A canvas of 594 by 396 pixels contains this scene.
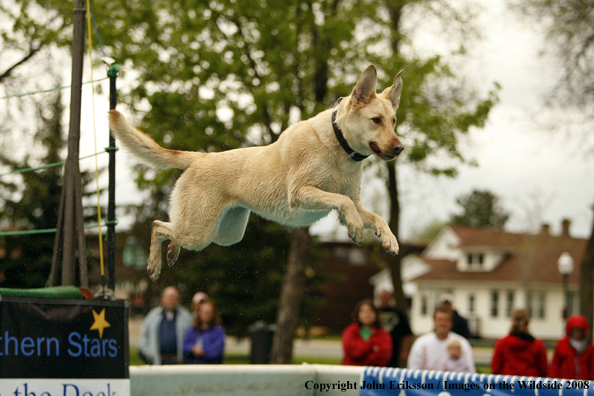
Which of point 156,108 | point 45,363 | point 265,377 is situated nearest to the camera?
point 45,363

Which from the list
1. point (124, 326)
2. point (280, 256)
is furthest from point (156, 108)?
point (280, 256)

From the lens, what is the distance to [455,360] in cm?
718

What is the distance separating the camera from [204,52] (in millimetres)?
12125

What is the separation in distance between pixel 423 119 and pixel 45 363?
8.61 metres

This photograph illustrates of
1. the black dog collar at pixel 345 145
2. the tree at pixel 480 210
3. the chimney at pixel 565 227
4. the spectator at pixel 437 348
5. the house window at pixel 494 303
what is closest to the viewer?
the black dog collar at pixel 345 145

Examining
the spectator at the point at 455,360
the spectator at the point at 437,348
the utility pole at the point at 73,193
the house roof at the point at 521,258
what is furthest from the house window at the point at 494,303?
the utility pole at the point at 73,193

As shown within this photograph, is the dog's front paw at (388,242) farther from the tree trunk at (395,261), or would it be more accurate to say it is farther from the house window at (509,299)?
the house window at (509,299)

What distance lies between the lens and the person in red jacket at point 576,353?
7418mm

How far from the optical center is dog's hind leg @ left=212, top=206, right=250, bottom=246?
4492 millimetres

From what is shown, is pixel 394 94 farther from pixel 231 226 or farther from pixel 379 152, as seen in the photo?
pixel 231 226

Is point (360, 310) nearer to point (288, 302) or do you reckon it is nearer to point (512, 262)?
point (288, 302)

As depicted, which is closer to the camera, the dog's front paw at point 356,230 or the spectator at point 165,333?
the dog's front paw at point 356,230

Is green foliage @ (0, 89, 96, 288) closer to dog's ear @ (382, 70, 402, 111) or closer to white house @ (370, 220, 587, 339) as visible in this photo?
dog's ear @ (382, 70, 402, 111)

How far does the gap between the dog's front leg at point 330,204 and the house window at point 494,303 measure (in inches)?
1622
